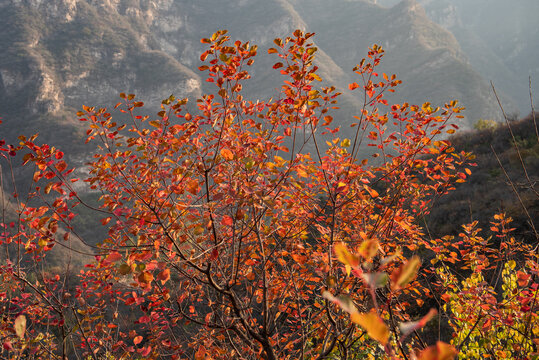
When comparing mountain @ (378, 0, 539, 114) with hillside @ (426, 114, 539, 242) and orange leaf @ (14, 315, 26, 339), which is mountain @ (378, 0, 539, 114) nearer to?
hillside @ (426, 114, 539, 242)

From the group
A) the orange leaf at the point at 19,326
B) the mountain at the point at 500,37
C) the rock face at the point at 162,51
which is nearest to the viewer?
the orange leaf at the point at 19,326

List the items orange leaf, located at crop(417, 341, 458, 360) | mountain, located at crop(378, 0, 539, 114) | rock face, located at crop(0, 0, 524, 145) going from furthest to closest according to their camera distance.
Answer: mountain, located at crop(378, 0, 539, 114) → rock face, located at crop(0, 0, 524, 145) → orange leaf, located at crop(417, 341, 458, 360)

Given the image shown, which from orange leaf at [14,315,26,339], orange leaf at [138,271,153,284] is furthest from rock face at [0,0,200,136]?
orange leaf at [14,315,26,339]

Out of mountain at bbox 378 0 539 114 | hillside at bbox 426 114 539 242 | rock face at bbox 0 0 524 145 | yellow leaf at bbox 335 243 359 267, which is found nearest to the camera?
yellow leaf at bbox 335 243 359 267

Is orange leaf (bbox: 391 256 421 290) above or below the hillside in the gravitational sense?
above

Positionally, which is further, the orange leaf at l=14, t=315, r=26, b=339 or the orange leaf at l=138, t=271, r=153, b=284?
the orange leaf at l=138, t=271, r=153, b=284

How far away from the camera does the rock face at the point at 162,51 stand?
208ft

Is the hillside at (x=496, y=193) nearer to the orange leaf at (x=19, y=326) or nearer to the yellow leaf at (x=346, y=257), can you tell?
the yellow leaf at (x=346, y=257)

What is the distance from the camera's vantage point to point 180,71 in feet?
264

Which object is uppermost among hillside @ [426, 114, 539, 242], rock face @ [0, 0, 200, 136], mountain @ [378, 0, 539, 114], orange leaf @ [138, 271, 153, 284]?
rock face @ [0, 0, 200, 136]

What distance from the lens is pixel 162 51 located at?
90438 mm

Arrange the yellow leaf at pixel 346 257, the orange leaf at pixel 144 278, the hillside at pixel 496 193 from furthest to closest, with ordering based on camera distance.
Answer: the hillside at pixel 496 193
the orange leaf at pixel 144 278
the yellow leaf at pixel 346 257

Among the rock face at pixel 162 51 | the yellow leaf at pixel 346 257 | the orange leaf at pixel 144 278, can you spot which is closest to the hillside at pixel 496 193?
the orange leaf at pixel 144 278

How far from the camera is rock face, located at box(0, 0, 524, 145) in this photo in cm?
6338
